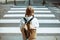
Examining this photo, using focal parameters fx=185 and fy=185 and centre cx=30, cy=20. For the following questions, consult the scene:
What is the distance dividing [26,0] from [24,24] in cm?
1757

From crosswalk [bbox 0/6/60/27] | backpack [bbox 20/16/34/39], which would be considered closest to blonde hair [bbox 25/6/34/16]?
backpack [bbox 20/16/34/39]

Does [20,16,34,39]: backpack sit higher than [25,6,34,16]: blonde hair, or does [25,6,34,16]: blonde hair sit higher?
[25,6,34,16]: blonde hair

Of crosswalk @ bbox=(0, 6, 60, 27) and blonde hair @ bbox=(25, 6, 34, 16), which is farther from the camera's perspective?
crosswalk @ bbox=(0, 6, 60, 27)

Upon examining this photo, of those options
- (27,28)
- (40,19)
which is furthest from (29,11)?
(40,19)

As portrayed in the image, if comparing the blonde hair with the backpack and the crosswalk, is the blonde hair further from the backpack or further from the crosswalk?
the crosswalk

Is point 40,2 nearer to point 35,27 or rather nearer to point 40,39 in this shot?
point 40,39

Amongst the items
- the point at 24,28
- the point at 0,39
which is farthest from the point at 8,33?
the point at 24,28

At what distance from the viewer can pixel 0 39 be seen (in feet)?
20.9

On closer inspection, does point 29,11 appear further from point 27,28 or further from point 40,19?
point 40,19

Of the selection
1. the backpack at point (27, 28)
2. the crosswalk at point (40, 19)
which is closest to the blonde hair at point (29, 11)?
the backpack at point (27, 28)

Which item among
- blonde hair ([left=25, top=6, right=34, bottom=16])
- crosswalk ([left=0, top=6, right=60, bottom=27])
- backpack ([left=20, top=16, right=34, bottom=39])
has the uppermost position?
blonde hair ([left=25, top=6, right=34, bottom=16])

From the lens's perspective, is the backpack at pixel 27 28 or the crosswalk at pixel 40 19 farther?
the crosswalk at pixel 40 19

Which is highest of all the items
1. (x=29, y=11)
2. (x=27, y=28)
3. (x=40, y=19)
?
(x=29, y=11)

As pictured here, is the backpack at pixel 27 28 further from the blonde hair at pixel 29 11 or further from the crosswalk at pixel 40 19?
the crosswalk at pixel 40 19
